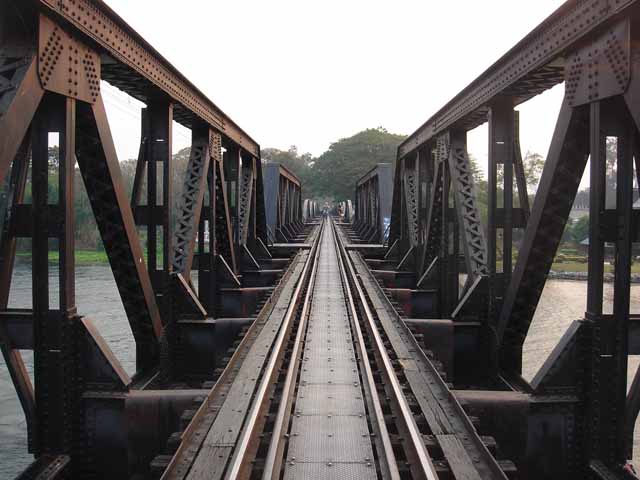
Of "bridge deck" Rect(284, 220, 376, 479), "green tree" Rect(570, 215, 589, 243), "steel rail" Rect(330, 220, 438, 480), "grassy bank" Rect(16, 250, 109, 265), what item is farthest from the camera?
"green tree" Rect(570, 215, 589, 243)

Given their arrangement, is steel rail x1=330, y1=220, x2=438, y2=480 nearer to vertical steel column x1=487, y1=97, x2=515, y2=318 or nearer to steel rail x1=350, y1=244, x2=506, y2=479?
steel rail x1=350, y1=244, x2=506, y2=479

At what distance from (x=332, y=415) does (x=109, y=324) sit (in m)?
19.8

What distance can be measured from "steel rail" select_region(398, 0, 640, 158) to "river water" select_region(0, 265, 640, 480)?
211 inches

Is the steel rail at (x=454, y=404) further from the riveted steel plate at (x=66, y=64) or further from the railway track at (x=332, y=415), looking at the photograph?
the riveted steel plate at (x=66, y=64)

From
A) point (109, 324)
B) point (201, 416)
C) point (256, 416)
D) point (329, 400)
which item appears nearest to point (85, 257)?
point (109, 324)

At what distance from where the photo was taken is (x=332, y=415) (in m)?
5.63

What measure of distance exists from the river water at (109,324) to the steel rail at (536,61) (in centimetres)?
536

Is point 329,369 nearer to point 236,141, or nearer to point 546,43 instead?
point 546,43

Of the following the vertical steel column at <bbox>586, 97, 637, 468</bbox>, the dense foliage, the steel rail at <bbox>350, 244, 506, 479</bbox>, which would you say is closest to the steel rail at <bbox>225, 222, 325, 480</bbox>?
the steel rail at <bbox>350, 244, 506, 479</bbox>

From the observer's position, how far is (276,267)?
1825cm

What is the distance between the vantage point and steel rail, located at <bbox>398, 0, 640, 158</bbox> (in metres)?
5.27

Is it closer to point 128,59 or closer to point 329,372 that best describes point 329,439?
point 329,372

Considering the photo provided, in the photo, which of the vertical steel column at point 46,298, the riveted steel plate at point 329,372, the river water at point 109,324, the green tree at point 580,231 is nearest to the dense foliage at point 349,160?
the green tree at point 580,231

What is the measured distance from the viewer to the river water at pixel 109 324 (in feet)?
42.5
